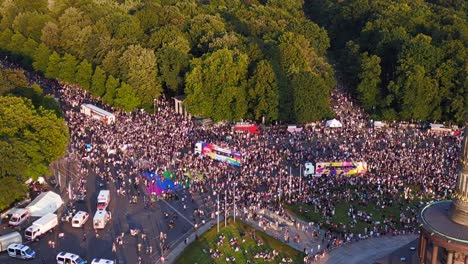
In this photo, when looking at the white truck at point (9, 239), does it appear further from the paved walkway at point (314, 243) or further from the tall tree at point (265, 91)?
the tall tree at point (265, 91)

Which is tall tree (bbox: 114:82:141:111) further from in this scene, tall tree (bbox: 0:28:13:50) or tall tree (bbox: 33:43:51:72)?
tall tree (bbox: 0:28:13:50)

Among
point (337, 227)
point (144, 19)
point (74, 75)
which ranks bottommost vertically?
point (337, 227)

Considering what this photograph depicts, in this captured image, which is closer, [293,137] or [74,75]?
[293,137]

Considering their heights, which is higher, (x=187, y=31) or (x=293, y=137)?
(x=187, y=31)

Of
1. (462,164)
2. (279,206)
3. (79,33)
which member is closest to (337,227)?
(279,206)

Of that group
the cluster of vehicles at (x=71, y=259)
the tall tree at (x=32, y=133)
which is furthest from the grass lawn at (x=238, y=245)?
the tall tree at (x=32, y=133)

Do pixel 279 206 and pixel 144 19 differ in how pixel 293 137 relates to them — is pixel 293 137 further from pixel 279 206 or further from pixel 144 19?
pixel 144 19

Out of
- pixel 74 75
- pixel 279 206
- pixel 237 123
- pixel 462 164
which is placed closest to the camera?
pixel 462 164

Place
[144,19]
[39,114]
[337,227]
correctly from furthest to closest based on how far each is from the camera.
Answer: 1. [144,19]
2. [39,114]
3. [337,227]
